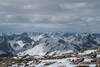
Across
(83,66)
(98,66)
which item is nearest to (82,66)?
(83,66)

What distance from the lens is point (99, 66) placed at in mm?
45812

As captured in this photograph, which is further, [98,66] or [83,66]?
[83,66]

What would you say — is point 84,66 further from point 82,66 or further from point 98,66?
point 98,66

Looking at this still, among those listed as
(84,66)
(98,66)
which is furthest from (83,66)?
(98,66)

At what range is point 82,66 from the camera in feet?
161

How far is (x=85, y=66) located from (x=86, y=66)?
1.01 feet

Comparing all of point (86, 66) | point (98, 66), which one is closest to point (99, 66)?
point (98, 66)

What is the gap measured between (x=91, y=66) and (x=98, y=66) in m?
3.50

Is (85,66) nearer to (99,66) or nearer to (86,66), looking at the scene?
(86,66)

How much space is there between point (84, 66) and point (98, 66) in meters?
3.96

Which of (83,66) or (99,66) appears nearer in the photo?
(99,66)

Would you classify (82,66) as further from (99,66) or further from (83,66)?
(99,66)

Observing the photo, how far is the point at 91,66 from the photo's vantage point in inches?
1935

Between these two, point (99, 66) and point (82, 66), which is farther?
point (82, 66)
